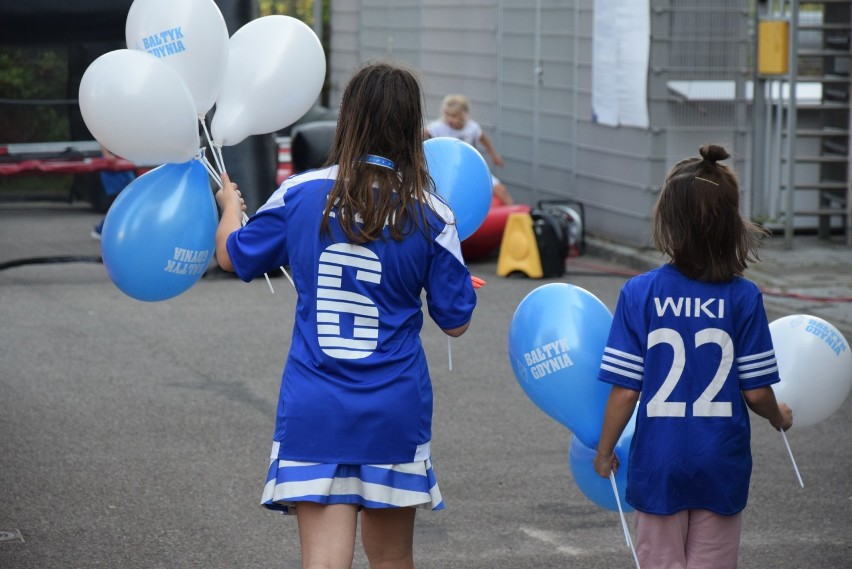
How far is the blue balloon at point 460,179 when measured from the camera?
4.14 meters

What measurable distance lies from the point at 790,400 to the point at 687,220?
91 centimetres

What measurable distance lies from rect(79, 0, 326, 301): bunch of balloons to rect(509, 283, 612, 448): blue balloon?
1.01 m

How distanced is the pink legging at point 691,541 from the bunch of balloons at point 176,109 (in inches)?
61.0

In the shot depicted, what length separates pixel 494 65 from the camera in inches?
624

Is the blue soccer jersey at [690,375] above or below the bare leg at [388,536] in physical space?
above

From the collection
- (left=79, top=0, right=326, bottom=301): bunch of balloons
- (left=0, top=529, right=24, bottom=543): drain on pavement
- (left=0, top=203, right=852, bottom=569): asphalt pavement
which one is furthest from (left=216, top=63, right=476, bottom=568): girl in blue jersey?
(left=0, top=529, right=24, bottom=543): drain on pavement

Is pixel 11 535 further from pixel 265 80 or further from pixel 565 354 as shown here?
pixel 565 354

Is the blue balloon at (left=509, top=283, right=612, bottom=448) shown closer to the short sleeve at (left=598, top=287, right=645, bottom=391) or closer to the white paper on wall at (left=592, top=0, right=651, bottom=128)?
the short sleeve at (left=598, top=287, right=645, bottom=391)

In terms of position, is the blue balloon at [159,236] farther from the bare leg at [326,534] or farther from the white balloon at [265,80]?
the bare leg at [326,534]

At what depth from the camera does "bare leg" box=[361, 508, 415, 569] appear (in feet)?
11.2

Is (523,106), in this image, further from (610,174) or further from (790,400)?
(790,400)

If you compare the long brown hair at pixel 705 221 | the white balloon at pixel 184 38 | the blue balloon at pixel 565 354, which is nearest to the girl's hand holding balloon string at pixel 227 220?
the white balloon at pixel 184 38

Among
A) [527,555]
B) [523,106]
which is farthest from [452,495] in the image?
[523,106]

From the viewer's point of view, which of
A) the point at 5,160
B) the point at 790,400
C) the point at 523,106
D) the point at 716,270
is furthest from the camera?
the point at 523,106
